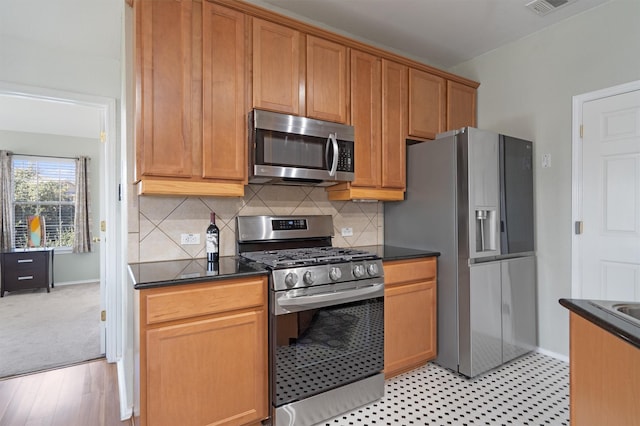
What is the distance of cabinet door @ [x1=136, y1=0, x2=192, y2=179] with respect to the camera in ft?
5.91

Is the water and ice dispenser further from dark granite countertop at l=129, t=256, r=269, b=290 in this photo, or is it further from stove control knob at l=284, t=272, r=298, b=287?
dark granite countertop at l=129, t=256, r=269, b=290

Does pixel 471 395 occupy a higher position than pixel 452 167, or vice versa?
pixel 452 167

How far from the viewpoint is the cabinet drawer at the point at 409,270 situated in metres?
2.31

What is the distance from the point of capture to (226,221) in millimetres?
2320

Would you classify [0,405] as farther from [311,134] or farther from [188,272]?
[311,134]

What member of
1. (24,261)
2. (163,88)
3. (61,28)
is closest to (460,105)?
(163,88)

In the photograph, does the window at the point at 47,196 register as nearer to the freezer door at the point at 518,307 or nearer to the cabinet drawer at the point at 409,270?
the cabinet drawer at the point at 409,270

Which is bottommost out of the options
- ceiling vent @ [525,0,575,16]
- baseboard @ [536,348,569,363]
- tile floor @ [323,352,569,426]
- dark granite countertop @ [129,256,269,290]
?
tile floor @ [323,352,569,426]

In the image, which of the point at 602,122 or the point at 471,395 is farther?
the point at 602,122

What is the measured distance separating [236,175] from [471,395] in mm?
2064

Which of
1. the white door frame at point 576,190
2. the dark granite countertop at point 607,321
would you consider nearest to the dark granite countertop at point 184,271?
the dark granite countertop at point 607,321

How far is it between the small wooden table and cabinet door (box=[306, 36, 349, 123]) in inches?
209

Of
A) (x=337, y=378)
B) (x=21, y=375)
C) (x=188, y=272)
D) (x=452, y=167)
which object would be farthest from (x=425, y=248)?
(x=21, y=375)

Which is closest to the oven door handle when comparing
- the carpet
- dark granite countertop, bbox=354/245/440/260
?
dark granite countertop, bbox=354/245/440/260
